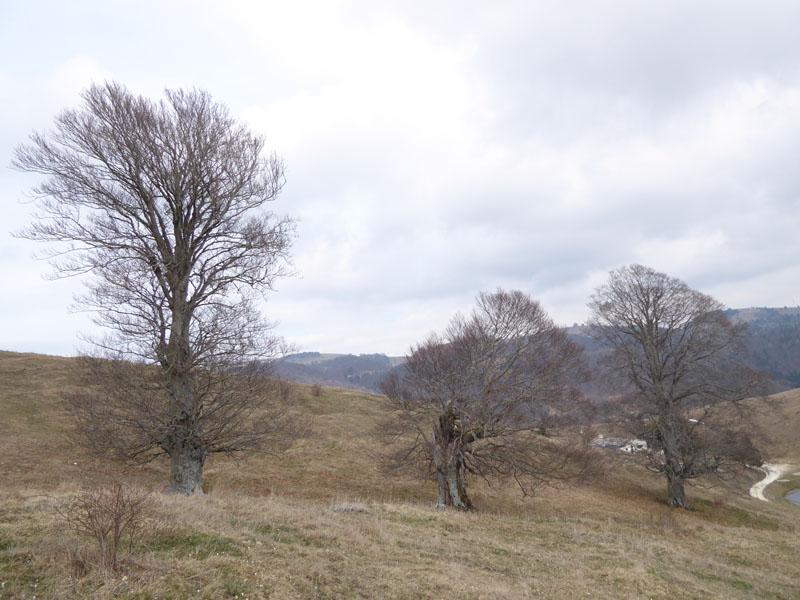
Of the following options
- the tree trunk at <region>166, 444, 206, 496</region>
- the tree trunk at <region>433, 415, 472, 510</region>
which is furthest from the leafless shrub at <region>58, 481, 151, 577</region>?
the tree trunk at <region>433, 415, 472, 510</region>

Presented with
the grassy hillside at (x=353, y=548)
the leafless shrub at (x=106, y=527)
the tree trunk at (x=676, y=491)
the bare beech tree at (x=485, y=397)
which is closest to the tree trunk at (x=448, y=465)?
the bare beech tree at (x=485, y=397)

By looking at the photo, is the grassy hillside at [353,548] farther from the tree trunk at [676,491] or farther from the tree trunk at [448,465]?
the tree trunk at [448,465]

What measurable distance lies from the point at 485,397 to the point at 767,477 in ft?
129

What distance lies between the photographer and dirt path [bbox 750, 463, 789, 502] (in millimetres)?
30941

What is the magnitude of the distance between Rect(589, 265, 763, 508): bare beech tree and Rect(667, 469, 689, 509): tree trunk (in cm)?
5

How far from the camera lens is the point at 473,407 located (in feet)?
54.2

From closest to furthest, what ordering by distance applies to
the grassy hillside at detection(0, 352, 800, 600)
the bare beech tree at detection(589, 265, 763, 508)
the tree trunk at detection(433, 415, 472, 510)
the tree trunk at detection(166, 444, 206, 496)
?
1. the grassy hillside at detection(0, 352, 800, 600)
2. the tree trunk at detection(166, 444, 206, 496)
3. the tree trunk at detection(433, 415, 472, 510)
4. the bare beech tree at detection(589, 265, 763, 508)

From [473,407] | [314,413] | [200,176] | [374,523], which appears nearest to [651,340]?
[473,407]

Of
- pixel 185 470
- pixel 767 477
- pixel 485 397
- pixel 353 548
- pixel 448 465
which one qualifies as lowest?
pixel 767 477

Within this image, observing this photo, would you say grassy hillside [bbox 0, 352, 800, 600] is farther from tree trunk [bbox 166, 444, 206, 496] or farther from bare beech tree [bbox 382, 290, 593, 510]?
bare beech tree [bbox 382, 290, 593, 510]

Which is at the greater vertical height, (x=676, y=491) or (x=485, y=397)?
(x=485, y=397)

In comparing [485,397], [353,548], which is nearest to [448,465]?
[485,397]

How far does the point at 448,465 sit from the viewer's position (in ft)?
52.3

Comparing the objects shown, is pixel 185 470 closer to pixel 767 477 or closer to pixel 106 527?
pixel 106 527
